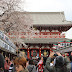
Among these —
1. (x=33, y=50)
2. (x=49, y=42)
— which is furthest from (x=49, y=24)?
(x=33, y=50)

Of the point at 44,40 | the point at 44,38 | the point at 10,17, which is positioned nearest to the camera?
the point at 10,17

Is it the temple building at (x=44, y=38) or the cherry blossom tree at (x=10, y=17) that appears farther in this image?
the temple building at (x=44, y=38)

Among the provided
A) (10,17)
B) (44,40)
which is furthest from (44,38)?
(10,17)

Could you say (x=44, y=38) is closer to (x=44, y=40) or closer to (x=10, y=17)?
(x=44, y=40)

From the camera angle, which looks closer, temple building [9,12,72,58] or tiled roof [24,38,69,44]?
tiled roof [24,38,69,44]

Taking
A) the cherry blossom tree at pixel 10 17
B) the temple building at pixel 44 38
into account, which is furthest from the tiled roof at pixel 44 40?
the cherry blossom tree at pixel 10 17

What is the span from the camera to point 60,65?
3.85 metres

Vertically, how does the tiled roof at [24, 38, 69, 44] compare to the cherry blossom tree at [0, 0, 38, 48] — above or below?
below

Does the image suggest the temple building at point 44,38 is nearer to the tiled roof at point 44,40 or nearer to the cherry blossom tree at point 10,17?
the tiled roof at point 44,40

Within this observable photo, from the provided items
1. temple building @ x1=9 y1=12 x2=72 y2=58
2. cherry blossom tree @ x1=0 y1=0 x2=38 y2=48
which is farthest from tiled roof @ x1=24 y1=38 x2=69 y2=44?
cherry blossom tree @ x1=0 y1=0 x2=38 y2=48

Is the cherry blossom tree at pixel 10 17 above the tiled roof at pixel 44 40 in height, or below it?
above

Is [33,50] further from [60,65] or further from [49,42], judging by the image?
[60,65]

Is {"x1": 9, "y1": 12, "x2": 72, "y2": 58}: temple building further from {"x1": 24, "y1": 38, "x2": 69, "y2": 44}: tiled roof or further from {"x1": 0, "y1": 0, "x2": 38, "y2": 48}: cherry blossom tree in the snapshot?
{"x1": 0, "y1": 0, "x2": 38, "y2": 48}: cherry blossom tree

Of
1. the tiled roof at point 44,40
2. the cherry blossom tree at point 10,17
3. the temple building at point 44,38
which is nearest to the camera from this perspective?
the cherry blossom tree at point 10,17
